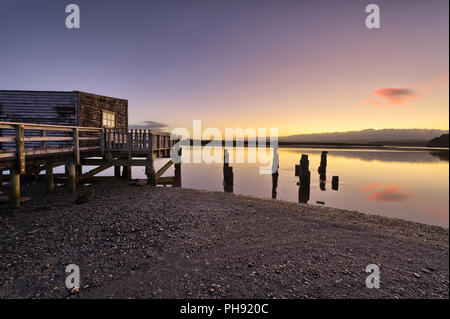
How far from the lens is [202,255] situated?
4.55 m

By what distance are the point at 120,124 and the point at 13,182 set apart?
10380 millimetres

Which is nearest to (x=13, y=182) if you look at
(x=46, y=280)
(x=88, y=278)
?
(x=46, y=280)

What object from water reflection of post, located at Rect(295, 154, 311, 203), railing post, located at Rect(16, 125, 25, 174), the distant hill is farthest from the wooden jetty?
the distant hill

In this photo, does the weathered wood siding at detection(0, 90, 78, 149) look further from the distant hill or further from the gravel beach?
the distant hill

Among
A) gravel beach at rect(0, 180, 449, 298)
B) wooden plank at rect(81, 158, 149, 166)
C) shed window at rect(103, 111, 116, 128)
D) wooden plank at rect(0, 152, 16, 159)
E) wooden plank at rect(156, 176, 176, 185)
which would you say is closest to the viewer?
gravel beach at rect(0, 180, 449, 298)

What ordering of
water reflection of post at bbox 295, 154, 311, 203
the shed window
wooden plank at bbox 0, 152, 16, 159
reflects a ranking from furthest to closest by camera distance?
water reflection of post at bbox 295, 154, 311, 203 → the shed window → wooden plank at bbox 0, 152, 16, 159

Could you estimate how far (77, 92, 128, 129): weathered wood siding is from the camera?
1328cm

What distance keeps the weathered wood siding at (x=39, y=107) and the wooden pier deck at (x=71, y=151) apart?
86cm

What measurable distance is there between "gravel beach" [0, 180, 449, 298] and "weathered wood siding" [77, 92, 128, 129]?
8.04 meters

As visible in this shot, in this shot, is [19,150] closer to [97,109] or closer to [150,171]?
[150,171]

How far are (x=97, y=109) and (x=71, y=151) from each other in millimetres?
6437

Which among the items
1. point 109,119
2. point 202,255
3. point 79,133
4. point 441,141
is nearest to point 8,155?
point 202,255
